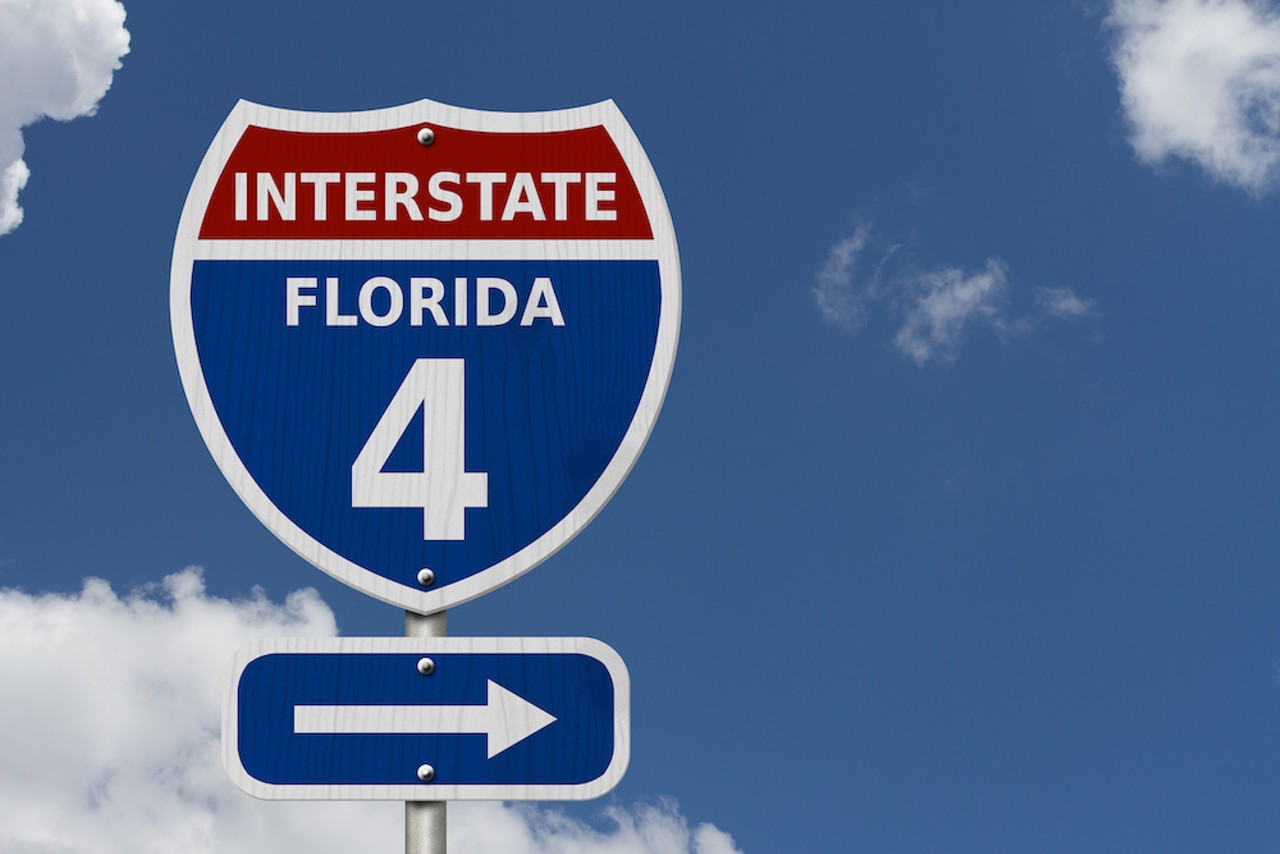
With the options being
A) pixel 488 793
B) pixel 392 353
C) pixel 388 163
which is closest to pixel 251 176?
pixel 388 163

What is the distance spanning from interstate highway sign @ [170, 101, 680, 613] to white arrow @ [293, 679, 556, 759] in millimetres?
220

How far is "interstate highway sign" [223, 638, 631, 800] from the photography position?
2691mm

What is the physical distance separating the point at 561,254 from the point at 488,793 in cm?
115

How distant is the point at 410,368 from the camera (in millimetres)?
2867

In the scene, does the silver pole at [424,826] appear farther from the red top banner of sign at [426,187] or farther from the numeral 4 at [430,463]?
the red top banner of sign at [426,187]

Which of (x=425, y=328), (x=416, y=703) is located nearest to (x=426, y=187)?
(x=425, y=328)

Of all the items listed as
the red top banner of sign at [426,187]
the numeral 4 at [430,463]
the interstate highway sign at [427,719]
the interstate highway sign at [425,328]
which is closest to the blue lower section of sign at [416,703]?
the interstate highway sign at [427,719]

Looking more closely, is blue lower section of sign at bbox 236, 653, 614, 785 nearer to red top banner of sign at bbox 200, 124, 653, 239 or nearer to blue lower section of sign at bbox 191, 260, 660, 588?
blue lower section of sign at bbox 191, 260, 660, 588

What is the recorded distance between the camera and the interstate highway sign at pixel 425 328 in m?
2.81

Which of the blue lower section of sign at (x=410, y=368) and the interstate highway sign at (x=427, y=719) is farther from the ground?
the blue lower section of sign at (x=410, y=368)

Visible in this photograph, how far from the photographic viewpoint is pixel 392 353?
287 centimetres

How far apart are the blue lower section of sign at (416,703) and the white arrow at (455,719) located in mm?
11

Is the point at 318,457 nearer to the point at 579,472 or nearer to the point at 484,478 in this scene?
the point at 484,478

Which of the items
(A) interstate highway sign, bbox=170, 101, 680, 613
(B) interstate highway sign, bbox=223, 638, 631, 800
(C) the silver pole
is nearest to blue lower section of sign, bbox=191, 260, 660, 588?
(A) interstate highway sign, bbox=170, 101, 680, 613
